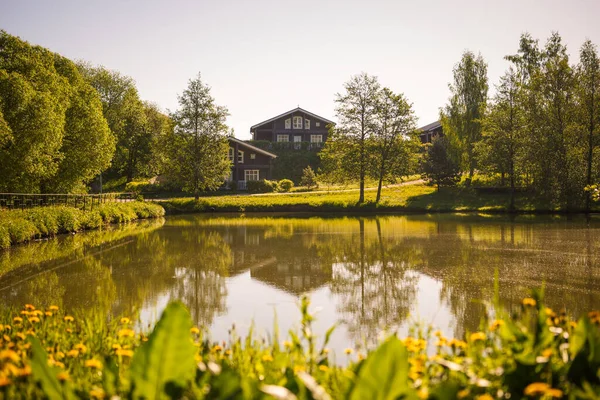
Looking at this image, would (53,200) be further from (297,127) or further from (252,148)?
(297,127)

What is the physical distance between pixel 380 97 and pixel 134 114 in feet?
99.4

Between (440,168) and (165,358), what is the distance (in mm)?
46355

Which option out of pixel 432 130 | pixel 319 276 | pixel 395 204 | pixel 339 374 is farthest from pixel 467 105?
pixel 339 374

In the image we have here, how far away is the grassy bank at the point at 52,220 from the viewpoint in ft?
64.3

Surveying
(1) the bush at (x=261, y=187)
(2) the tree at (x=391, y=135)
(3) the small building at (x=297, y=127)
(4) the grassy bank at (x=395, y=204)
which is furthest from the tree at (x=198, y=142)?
(3) the small building at (x=297, y=127)

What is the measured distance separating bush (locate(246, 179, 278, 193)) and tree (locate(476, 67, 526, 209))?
23955 millimetres

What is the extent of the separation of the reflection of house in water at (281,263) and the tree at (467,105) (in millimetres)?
32887

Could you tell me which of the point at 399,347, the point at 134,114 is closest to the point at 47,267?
the point at 399,347

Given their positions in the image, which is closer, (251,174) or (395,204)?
(395,204)

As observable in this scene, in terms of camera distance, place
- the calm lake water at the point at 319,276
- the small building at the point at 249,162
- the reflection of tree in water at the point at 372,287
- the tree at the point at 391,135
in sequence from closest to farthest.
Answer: the reflection of tree in water at the point at 372,287 → the calm lake water at the point at 319,276 → the tree at the point at 391,135 → the small building at the point at 249,162

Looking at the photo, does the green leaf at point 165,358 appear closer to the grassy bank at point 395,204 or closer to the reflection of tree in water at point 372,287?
the reflection of tree in water at point 372,287

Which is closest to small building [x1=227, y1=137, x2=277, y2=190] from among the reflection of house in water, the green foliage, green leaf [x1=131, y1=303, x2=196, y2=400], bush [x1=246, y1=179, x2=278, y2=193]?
bush [x1=246, y1=179, x2=278, y2=193]

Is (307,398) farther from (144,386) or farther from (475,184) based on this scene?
(475,184)

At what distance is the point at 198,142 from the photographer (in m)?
48.0
